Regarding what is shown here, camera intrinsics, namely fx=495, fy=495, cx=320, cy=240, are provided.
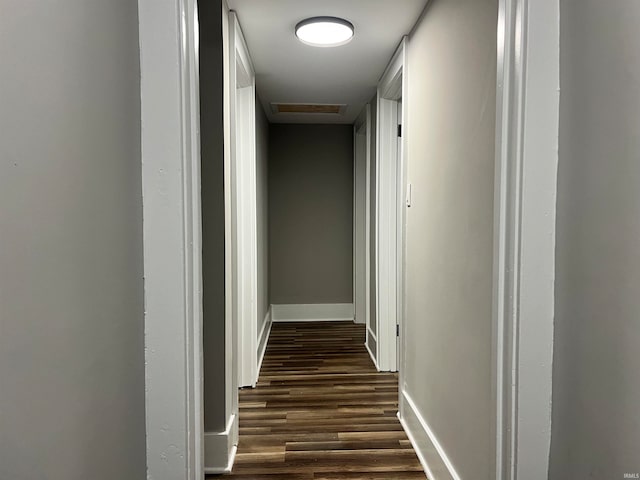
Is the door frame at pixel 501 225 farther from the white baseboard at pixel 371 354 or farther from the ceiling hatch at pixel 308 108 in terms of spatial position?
the ceiling hatch at pixel 308 108

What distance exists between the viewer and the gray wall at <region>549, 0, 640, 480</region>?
92 cm

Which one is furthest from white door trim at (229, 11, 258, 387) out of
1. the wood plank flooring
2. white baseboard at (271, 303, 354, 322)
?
white baseboard at (271, 303, 354, 322)

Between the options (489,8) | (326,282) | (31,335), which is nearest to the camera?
(31,335)

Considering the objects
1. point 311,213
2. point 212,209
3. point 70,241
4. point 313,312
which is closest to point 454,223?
point 212,209

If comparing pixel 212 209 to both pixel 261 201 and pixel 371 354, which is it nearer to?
pixel 261 201

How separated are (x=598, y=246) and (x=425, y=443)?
173 cm

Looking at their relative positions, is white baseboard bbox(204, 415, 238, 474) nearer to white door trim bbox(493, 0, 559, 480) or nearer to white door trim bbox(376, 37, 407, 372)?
white door trim bbox(493, 0, 559, 480)

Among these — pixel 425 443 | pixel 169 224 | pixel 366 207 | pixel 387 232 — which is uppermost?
pixel 366 207

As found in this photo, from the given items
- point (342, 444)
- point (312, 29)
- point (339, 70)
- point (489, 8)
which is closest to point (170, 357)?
point (489, 8)

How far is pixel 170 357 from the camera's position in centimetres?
125

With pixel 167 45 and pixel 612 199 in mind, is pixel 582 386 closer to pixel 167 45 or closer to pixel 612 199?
pixel 612 199

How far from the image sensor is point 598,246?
103cm

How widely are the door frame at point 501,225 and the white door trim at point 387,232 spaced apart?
103 inches

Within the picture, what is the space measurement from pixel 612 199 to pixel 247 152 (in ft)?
9.29
